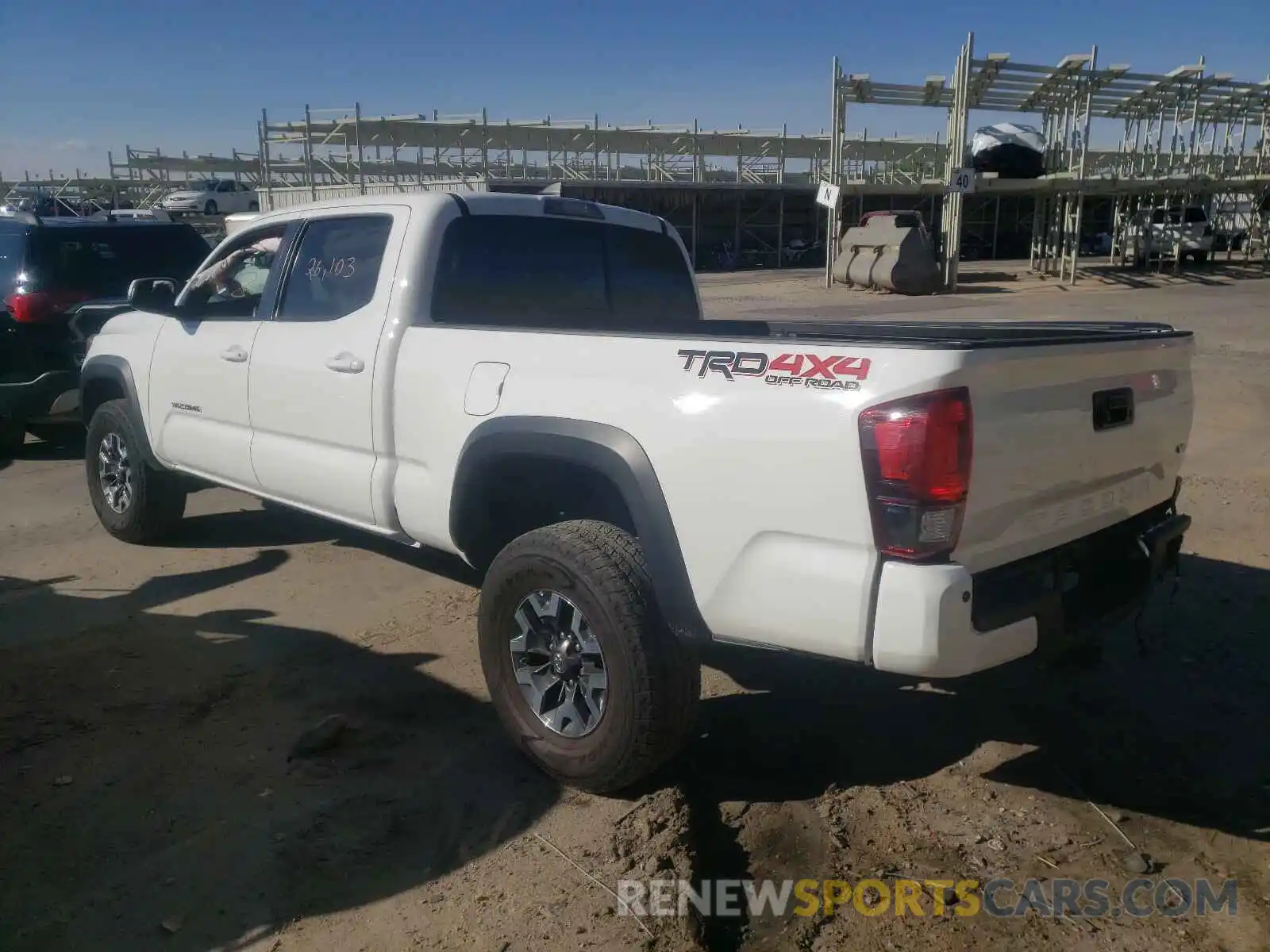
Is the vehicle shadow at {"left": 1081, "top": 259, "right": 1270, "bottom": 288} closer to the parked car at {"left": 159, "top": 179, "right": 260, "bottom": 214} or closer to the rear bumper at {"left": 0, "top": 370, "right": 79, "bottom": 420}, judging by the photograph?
the rear bumper at {"left": 0, "top": 370, "right": 79, "bottom": 420}

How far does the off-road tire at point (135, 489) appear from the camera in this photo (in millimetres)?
5855

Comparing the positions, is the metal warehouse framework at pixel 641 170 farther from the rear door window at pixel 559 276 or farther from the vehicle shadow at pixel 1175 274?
the rear door window at pixel 559 276

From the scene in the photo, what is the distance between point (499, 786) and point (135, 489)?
3.56 metres

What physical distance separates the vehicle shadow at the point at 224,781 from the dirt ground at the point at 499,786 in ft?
0.04

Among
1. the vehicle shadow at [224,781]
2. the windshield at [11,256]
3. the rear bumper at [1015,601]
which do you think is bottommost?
the vehicle shadow at [224,781]

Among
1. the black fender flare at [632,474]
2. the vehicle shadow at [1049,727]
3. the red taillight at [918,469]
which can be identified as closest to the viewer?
the red taillight at [918,469]

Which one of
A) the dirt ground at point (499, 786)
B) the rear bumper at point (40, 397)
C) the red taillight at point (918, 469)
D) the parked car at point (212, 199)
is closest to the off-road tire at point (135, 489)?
the dirt ground at point (499, 786)

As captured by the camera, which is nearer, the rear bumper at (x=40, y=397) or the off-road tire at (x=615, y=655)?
the off-road tire at (x=615, y=655)

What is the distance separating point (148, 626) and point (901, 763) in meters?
3.49

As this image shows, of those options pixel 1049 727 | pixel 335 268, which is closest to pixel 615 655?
pixel 1049 727

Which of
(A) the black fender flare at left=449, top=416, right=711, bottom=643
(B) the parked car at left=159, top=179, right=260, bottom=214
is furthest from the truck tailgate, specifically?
(B) the parked car at left=159, top=179, right=260, bottom=214

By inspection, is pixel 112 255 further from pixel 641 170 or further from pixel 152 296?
pixel 641 170

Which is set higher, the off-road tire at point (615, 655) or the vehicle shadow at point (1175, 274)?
the vehicle shadow at point (1175, 274)

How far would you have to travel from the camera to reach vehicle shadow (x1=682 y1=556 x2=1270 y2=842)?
11.4 feet
